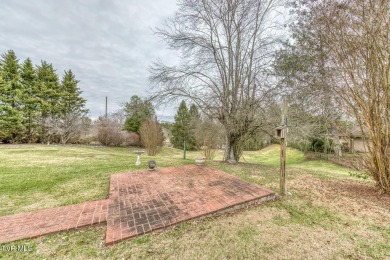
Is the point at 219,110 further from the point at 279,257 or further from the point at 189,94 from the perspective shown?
the point at 279,257

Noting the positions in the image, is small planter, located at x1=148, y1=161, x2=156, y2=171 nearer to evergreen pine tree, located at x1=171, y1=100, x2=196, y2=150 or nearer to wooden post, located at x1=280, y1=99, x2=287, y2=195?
wooden post, located at x1=280, y1=99, x2=287, y2=195

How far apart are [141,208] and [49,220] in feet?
4.62

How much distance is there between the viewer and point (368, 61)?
373cm

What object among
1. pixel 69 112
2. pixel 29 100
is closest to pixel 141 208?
pixel 29 100

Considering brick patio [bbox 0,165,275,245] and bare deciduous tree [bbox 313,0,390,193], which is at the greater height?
bare deciduous tree [bbox 313,0,390,193]

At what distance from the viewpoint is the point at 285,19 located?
717cm

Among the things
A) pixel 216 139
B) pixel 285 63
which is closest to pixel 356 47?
pixel 285 63

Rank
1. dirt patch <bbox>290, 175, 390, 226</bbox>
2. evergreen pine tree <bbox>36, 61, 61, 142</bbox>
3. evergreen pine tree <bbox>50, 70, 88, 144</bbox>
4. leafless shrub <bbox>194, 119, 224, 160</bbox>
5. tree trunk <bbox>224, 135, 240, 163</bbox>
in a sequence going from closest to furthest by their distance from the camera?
dirt patch <bbox>290, 175, 390, 226</bbox>, tree trunk <bbox>224, 135, 240, 163</bbox>, leafless shrub <bbox>194, 119, 224, 160</bbox>, evergreen pine tree <bbox>36, 61, 61, 142</bbox>, evergreen pine tree <bbox>50, 70, 88, 144</bbox>

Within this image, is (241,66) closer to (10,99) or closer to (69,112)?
(10,99)

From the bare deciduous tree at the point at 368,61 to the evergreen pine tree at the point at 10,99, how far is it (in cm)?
2368

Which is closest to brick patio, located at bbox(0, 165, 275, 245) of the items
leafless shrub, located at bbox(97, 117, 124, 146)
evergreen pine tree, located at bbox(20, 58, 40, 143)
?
leafless shrub, located at bbox(97, 117, 124, 146)

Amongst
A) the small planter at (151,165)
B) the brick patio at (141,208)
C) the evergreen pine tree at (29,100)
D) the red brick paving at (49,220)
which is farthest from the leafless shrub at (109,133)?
the red brick paving at (49,220)

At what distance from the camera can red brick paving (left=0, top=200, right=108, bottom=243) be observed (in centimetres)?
231

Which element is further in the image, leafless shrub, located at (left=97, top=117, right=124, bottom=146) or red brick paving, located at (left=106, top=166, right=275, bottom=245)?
leafless shrub, located at (left=97, top=117, right=124, bottom=146)
